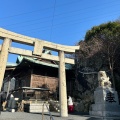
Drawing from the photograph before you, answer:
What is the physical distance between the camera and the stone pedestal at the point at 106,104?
36.7ft

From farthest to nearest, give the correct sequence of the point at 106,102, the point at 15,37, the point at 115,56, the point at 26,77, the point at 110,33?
the point at 26,77, the point at 110,33, the point at 115,56, the point at 15,37, the point at 106,102

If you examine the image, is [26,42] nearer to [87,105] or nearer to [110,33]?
[87,105]

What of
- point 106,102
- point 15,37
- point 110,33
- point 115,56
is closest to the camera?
point 106,102

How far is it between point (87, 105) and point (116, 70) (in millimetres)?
6167

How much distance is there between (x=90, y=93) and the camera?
21453 mm

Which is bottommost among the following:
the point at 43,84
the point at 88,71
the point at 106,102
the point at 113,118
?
the point at 113,118

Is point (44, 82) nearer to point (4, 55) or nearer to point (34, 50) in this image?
point (34, 50)

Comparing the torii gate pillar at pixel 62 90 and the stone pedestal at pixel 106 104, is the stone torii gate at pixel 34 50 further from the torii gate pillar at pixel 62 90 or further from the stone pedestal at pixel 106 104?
the stone pedestal at pixel 106 104

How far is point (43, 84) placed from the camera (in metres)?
24.5

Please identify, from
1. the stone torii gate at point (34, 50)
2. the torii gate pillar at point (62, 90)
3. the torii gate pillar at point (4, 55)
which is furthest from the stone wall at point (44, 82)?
the torii gate pillar at point (4, 55)

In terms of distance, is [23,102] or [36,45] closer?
[36,45]

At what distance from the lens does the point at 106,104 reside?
11414 millimetres

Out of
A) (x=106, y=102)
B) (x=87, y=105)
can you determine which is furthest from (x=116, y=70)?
(x=106, y=102)

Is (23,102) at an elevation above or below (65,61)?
below
